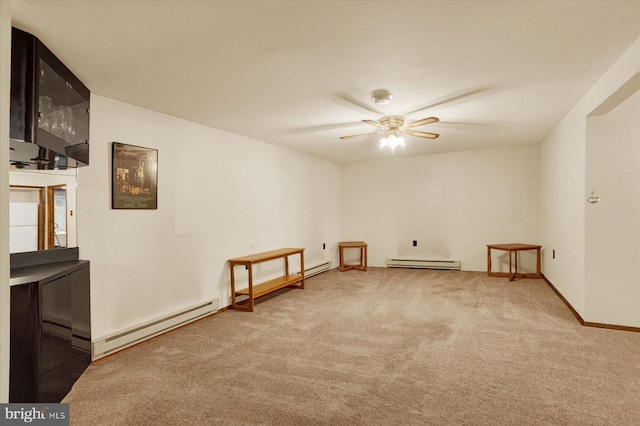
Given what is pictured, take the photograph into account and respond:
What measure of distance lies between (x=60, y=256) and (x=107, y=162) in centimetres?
96

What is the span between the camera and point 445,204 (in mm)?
6922

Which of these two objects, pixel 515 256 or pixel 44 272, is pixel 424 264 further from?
pixel 44 272

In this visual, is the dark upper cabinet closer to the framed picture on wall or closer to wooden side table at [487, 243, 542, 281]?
the framed picture on wall

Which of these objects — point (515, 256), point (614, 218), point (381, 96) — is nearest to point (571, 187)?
point (614, 218)

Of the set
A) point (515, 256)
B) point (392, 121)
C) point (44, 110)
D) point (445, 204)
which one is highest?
point (392, 121)

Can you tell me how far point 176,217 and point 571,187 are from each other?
15.4 feet

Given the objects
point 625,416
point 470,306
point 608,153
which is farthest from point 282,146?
point 625,416

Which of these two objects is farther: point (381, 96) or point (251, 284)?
point (251, 284)

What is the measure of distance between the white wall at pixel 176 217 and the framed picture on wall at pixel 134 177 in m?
0.06

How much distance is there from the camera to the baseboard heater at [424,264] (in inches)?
265

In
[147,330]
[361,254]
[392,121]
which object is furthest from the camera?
[361,254]

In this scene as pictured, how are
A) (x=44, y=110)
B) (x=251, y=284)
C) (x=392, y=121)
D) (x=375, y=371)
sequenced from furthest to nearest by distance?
(x=251, y=284), (x=392, y=121), (x=375, y=371), (x=44, y=110)

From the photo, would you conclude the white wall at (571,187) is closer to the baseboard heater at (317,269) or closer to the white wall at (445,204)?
the white wall at (445,204)

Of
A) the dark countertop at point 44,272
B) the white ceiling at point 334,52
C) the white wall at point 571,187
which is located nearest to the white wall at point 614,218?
the white wall at point 571,187
